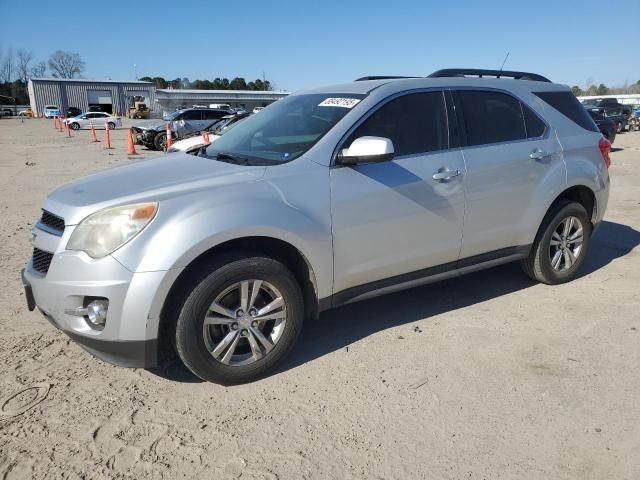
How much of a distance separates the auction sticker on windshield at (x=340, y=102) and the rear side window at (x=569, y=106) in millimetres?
1917

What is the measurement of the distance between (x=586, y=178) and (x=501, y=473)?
125 inches

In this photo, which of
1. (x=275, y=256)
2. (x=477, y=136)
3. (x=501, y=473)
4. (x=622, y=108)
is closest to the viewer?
(x=501, y=473)

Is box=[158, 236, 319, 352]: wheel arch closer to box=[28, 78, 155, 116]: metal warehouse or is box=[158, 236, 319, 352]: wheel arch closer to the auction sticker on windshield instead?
the auction sticker on windshield

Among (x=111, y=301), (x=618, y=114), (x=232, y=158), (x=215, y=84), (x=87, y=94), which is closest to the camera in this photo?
(x=111, y=301)

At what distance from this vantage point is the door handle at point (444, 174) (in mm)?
3592

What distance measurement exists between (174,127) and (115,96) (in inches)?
2559

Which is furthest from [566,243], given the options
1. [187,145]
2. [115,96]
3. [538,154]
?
[115,96]

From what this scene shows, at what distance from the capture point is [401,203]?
344 centimetres

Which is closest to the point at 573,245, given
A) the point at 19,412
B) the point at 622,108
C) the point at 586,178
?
the point at 586,178

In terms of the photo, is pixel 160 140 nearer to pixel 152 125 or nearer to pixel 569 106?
pixel 152 125

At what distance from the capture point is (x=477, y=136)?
12.8 ft

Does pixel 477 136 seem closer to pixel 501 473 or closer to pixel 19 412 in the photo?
pixel 501 473

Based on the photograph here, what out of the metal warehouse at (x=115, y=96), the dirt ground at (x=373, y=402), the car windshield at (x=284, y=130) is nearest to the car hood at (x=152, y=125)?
the dirt ground at (x=373, y=402)

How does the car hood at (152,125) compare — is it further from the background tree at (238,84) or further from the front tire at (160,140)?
the background tree at (238,84)
